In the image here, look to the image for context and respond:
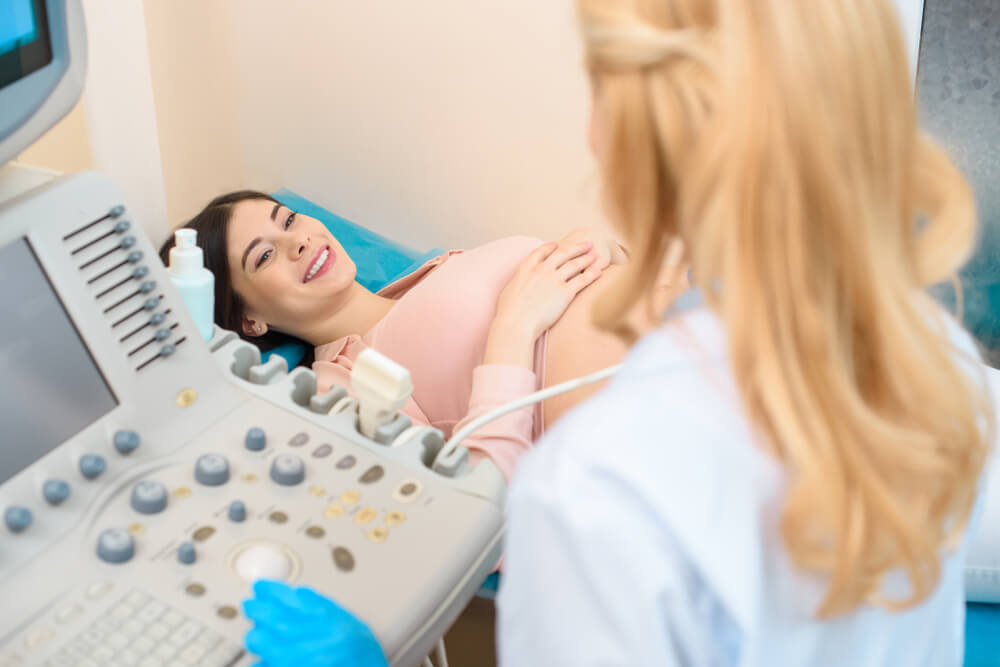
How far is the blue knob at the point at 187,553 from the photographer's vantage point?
76 cm

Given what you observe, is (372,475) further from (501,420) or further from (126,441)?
(501,420)

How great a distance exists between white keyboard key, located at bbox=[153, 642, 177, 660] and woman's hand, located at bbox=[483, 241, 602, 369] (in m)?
0.78

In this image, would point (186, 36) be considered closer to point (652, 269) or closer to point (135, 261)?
point (135, 261)

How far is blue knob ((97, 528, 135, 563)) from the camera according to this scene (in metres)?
0.75

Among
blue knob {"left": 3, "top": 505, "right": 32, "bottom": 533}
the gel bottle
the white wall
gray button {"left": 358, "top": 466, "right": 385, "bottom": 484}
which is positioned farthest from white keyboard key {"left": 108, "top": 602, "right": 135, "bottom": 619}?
the white wall

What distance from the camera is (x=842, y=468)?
0.57 m

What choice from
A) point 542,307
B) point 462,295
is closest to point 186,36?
point 462,295

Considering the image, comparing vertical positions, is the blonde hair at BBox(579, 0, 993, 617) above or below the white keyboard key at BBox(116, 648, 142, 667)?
above

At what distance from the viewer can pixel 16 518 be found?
0.74m

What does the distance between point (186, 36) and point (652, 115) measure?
4.67ft

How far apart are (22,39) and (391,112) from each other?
1169 millimetres

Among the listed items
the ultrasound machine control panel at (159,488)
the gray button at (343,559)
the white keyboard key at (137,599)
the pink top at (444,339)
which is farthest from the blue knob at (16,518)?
the pink top at (444,339)

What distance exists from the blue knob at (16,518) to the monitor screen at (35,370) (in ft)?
0.09

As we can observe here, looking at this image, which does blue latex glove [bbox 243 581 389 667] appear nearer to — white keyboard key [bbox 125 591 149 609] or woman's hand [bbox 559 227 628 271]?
white keyboard key [bbox 125 591 149 609]
